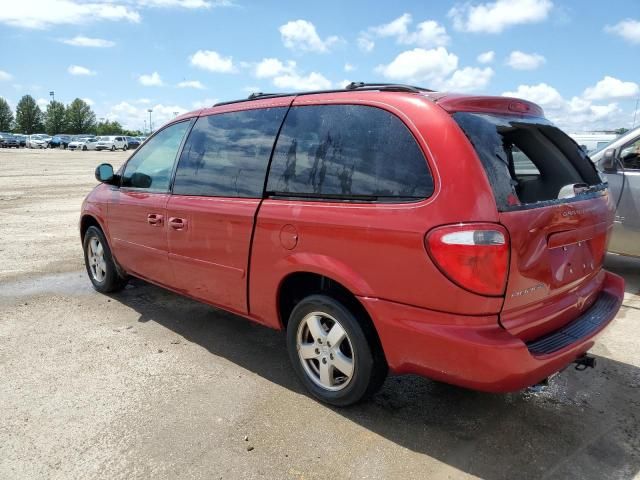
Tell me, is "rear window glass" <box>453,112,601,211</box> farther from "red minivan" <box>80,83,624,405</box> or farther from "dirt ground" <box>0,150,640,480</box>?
"dirt ground" <box>0,150,640,480</box>

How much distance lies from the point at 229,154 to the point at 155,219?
3.14ft

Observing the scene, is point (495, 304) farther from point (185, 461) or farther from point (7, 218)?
point (7, 218)

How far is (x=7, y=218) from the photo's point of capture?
10.1m

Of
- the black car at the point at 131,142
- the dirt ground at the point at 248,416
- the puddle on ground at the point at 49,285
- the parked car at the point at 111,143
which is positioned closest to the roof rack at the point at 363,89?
the dirt ground at the point at 248,416

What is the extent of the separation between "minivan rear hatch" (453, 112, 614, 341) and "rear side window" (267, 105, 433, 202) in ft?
1.04

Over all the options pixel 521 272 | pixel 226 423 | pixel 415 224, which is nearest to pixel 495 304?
pixel 521 272

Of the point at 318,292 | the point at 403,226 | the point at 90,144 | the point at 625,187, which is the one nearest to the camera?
the point at 403,226

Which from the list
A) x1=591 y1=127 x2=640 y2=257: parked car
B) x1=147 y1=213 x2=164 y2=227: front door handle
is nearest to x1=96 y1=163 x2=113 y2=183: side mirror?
x1=147 y1=213 x2=164 y2=227: front door handle

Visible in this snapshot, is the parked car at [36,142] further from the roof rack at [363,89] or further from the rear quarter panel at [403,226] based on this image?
the rear quarter panel at [403,226]

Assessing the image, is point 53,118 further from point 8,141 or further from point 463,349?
point 463,349

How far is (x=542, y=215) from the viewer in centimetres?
255

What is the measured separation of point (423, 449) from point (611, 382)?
1618 mm

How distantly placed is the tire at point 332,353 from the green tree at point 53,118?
126125 millimetres

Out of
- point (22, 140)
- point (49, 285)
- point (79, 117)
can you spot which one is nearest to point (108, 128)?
point (79, 117)
